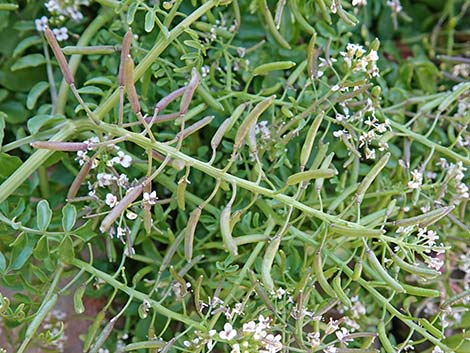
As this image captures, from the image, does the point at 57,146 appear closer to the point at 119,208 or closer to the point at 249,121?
the point at 119,208

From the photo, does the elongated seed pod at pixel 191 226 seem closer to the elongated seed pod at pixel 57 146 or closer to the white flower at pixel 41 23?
the elongated seed pod at pixel 57 146

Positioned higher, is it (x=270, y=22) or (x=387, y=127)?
(x=270, y=22)

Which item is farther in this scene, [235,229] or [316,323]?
[235,229]

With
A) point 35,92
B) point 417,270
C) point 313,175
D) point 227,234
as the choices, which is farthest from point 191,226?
point 35,92

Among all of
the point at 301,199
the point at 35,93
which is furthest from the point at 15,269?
the point at 301,199

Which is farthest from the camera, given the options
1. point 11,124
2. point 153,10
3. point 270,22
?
point 11,124

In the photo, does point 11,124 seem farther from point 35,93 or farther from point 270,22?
point 270,22

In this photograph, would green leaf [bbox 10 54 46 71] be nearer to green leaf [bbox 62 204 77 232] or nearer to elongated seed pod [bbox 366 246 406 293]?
green leaf [bbox 62 204 77 232]

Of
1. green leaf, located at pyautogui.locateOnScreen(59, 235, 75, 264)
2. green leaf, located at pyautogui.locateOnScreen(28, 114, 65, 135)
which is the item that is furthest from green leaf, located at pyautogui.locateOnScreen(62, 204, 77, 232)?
green leaf, located at pyautogui.locateOnScreen(28, 114, 65, 135)
